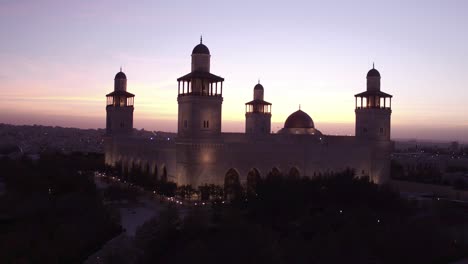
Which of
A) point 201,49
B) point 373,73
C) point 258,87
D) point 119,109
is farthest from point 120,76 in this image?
point 373,73

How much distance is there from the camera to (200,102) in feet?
96.3

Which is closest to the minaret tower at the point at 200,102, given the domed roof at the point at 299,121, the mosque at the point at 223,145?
the mosque at the point at 223,145

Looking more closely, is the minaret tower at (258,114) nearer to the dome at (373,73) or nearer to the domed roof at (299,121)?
the domed roof at (299,121)

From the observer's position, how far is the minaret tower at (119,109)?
4184 centimetres

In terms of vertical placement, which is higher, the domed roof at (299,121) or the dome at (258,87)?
the dome at (258,87)

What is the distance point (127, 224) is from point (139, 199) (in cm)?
730

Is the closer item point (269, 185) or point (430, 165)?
point (269, 185)

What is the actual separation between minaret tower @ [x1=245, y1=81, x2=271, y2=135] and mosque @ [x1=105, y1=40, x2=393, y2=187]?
123 inches

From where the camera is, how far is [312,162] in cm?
3325

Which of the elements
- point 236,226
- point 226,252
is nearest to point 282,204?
point 236,226

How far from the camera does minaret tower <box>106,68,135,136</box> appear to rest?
41.8 meters

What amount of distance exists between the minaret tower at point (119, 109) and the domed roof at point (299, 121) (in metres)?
12.2

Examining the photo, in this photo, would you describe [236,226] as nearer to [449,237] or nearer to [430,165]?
[449,237]

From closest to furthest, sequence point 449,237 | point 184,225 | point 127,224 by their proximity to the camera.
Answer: point 184,225 → point 449,237 → point 127,224
